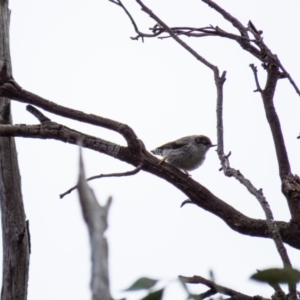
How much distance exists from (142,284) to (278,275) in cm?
22

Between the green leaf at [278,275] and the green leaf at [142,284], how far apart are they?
167mm

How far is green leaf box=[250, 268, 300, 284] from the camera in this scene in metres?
1.11

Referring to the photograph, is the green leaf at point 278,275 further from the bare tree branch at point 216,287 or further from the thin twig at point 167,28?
the thin twig at point 167,28

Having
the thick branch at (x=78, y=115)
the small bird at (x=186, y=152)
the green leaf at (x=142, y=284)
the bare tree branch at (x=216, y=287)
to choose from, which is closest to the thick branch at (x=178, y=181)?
the thick branch at (x=78, y=115)

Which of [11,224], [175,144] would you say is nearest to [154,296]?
[11,224]

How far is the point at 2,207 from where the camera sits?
464cm

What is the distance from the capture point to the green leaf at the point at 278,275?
1.11 m

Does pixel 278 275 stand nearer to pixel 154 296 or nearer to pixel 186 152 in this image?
pixel 154 296

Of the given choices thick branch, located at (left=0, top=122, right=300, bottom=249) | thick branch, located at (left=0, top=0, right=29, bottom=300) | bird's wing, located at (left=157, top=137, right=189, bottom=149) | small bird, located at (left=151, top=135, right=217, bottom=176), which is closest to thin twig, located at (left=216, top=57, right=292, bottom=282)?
thick branch, located at (left=0, top=122, right=300, bottom=249)

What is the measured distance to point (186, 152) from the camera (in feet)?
25.4

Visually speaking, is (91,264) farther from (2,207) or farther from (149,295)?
(2,207)

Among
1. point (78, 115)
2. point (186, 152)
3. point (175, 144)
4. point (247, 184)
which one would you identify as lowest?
point (247, 184)

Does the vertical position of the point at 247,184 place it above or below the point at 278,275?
above

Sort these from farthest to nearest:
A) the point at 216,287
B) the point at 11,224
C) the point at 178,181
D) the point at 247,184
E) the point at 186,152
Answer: the point at 186,152, the point at 11,224, the point at 178,181, the point at 247,184, the point at 216,287
